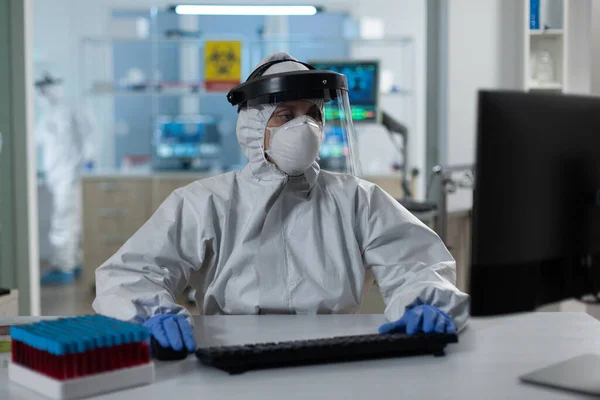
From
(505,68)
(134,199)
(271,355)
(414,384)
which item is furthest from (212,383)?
(134,199)

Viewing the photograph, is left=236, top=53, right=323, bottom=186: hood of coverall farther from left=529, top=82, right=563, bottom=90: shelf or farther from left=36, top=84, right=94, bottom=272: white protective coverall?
left=36, top=84, right=94, bottom=272: white protective coverall

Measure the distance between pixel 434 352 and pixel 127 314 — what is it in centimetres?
61

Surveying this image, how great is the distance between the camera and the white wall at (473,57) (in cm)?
398

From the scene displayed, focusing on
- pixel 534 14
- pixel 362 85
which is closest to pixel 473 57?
pixel 534 14

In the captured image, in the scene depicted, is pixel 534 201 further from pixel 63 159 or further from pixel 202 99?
pixel 202 99

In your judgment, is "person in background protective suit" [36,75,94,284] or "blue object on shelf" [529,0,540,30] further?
"person in background protective suit" [36,75,94,284]

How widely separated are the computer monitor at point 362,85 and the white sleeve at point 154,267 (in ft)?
8.09

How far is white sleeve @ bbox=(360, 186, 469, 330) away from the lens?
5.31ft

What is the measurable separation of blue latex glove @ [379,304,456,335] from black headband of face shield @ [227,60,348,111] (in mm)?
566

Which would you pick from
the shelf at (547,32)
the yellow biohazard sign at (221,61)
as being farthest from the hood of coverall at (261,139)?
the yellow biohazard sign at (221,61)

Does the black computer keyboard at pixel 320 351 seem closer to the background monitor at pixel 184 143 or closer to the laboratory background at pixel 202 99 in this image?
the laboratory background at pixel 202 99

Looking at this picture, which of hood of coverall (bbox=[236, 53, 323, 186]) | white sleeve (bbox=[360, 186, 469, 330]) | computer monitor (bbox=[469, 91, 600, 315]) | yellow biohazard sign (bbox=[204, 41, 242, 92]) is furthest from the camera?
yellow biohazard sign (bbox=[204, 41, 242, 92])

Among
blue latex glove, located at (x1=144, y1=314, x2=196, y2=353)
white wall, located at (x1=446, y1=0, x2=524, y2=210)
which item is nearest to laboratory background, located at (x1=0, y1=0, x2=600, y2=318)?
white wall, located at (x1=446, y1=0, x2=524, y2=210)

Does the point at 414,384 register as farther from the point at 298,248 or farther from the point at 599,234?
the point at 298,248
